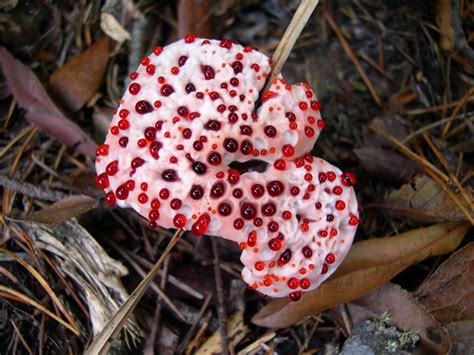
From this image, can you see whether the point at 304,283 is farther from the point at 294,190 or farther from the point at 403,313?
the point at 403,313

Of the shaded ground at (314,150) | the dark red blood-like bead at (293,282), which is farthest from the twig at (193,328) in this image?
the dark red blood-like bead at (293,282)

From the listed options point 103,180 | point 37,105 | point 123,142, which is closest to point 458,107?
point 123,142

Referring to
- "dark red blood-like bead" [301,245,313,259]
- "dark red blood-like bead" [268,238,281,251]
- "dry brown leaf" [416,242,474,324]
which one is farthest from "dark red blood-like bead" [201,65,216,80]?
"dry brown leaf" [416,242,474,324]

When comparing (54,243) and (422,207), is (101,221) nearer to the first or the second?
(54,243)

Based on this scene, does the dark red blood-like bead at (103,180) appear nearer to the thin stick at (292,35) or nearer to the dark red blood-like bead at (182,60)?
the dark red blood-like bead at (182,60)

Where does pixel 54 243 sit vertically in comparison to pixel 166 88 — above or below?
below

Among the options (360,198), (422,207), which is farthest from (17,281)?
(422,207)
